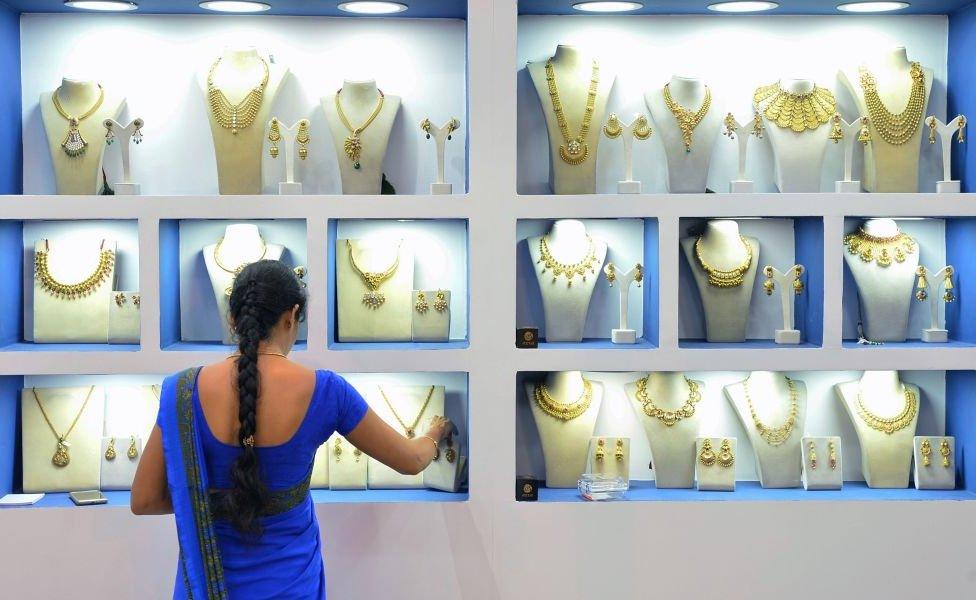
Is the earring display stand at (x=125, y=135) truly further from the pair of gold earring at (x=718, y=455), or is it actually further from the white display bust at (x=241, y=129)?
the pair of gold earring at (x=718, y=455)

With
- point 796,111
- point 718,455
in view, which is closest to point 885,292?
point 796,111

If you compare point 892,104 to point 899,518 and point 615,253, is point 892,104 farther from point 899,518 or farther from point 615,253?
point 899,518

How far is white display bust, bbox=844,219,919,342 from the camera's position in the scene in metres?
3.16

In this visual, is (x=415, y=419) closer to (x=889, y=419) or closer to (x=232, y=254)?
(x=232, y=254)

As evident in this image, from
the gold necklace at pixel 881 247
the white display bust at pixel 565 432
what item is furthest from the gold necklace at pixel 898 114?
the white display bust at pixel 565 432

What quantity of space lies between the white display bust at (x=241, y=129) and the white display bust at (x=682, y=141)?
1.14 metres

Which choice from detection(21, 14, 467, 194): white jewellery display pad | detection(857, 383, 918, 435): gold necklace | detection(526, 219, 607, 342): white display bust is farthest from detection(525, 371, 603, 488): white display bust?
detection(857, 383, 918, 435): gold necklace

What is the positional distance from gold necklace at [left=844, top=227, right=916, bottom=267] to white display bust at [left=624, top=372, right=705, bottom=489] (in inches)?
24.9

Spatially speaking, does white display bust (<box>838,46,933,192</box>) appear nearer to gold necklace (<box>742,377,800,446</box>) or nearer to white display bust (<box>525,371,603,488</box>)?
gold necklace (<box>742,377,800,446</box>)

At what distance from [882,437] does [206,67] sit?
2299 millimetres

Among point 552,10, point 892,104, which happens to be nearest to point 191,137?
point 552,10

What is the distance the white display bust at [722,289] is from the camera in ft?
10.3

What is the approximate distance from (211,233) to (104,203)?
36cm

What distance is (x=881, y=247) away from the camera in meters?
3.17
